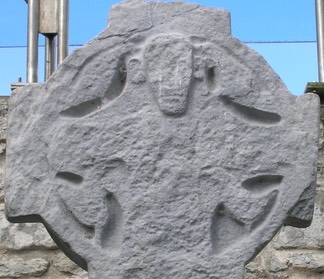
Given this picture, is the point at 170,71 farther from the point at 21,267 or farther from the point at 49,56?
the point at 49,56

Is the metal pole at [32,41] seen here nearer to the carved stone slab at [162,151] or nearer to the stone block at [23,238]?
the stone block at [23,238]

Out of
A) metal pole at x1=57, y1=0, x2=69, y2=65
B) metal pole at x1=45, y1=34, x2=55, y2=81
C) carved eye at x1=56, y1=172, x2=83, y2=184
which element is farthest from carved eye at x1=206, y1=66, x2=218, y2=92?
metal pole at x1=45, y1=34, x2=55, y2=81

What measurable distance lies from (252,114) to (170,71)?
11.7 inches

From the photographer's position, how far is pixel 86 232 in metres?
2.15

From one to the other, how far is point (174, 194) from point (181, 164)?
0.09 metres

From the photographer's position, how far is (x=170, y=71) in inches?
86.8

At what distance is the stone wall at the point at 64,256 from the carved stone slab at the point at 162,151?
3.97ft

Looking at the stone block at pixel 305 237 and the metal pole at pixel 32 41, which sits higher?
the metal pole at pixel 32 41

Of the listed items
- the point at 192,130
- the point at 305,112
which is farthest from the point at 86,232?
the point at 305,112

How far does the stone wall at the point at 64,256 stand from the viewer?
3.35 meters

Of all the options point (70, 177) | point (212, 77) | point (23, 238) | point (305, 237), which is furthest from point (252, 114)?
point (23, 238)

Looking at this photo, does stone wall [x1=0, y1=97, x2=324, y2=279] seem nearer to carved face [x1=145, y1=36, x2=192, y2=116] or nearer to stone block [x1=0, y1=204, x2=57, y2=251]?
stone block [x1=0, y1=204, x2=57, y2=251]

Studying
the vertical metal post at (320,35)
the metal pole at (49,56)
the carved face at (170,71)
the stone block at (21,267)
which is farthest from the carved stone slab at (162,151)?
the metal pole at (49,56)

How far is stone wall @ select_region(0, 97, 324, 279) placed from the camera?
335 centimetres
